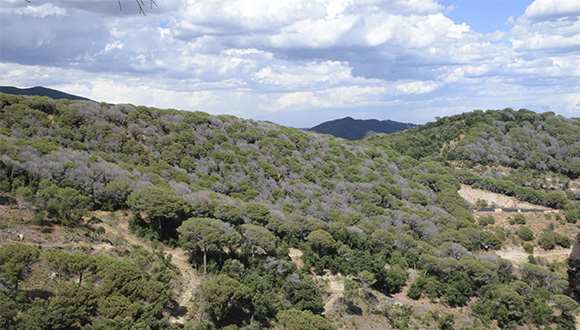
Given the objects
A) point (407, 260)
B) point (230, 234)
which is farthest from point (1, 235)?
point (407, 260)

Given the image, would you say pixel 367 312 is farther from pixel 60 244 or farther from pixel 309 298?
pixel 60 244

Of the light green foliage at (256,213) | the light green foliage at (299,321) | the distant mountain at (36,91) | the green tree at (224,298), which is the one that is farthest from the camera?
the distant mountain at (36,91)

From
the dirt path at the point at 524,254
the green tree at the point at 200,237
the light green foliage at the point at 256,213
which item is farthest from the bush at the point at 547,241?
the green tree at the point at 200,237

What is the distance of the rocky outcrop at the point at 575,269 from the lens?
2537 mm

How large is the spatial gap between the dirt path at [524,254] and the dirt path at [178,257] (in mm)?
34280

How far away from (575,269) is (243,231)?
26785 millimetres

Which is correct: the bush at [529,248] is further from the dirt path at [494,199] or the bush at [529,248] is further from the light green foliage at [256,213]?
the light green foliage at [256,213]

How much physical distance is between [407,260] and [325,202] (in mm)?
13294

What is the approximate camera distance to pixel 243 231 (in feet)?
93.5

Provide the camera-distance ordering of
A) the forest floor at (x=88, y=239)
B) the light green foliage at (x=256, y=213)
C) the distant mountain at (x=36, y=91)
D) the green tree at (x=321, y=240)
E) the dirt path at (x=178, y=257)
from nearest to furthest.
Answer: the forest floor at (x=88, y=239)
the dirt path at (x=178, y=257)
the green tree at (x=321, y=240)
the light green foliage at (x=256, y=213)
the distant mountain at (x=36, y=91)

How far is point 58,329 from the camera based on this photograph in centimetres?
1588

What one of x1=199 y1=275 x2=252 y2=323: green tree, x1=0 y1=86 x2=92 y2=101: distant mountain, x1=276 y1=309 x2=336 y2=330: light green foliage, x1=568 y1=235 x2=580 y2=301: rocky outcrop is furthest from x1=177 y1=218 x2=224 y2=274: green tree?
x1=0 y1=86 x2=92 y2=101: distant mountain

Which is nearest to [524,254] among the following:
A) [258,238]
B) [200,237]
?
[258,238]

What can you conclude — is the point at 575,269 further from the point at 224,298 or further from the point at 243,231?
the point at 243,231
